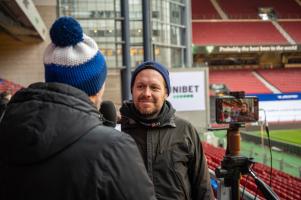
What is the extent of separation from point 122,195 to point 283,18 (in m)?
29.4

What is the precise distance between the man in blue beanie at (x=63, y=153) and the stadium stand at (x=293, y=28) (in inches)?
1098

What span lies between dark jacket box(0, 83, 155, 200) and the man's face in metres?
0.98

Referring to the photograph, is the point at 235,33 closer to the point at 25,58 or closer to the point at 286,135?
the point at 286,135

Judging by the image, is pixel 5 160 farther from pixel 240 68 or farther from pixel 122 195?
pixel 240 68

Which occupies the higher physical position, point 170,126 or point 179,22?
point 179,22

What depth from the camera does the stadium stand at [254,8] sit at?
90.8 feet

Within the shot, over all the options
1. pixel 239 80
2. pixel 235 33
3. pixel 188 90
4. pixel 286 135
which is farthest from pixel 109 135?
pixel 235 33

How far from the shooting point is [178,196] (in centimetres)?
173

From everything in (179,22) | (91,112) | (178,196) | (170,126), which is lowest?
(178,196)

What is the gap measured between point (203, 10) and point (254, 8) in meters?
3.56

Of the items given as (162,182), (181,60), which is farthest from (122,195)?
(181,60)

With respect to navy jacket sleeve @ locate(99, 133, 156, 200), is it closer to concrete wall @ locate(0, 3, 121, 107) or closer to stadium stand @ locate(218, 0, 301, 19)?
concrete wall @ locate(0, 3, 121, 107)

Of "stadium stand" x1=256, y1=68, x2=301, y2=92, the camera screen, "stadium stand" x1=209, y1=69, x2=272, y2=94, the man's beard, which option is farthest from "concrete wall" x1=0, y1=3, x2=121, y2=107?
the camera screen

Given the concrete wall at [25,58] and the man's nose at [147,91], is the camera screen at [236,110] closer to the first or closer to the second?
the man's nose at [147,91]
